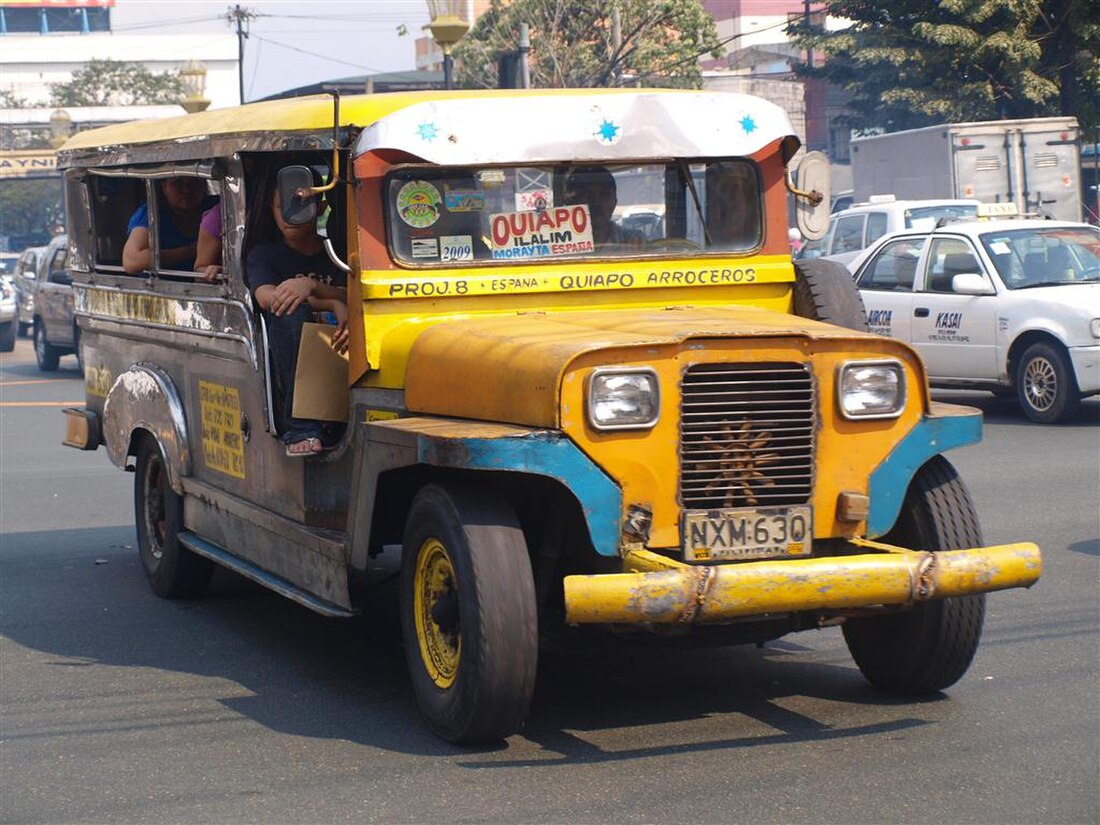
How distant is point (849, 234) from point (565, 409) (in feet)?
53.4

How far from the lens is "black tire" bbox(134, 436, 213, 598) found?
836 centimetres

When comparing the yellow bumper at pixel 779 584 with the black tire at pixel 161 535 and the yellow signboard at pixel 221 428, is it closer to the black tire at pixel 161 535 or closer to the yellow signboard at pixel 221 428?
the yellow signboard at pixel 221 428

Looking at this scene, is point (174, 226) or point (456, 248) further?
point (174, 226)

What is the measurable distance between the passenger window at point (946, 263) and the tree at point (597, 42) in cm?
2228

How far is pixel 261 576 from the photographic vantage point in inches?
281

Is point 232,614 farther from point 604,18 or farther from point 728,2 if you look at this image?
point 728,2

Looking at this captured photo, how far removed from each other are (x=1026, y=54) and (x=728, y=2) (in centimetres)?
7114

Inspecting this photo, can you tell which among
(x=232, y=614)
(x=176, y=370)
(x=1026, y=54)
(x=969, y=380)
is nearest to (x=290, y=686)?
(x=232, y=614)

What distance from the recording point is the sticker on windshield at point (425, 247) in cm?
638

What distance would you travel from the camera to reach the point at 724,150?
6.87 metres

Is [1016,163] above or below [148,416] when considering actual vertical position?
above

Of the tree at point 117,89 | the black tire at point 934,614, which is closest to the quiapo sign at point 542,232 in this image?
the black tire at point 934,614

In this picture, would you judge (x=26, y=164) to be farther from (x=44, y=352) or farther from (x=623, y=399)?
(x=623, y=399)

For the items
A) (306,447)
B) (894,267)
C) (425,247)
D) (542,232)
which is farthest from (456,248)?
(894,267)
